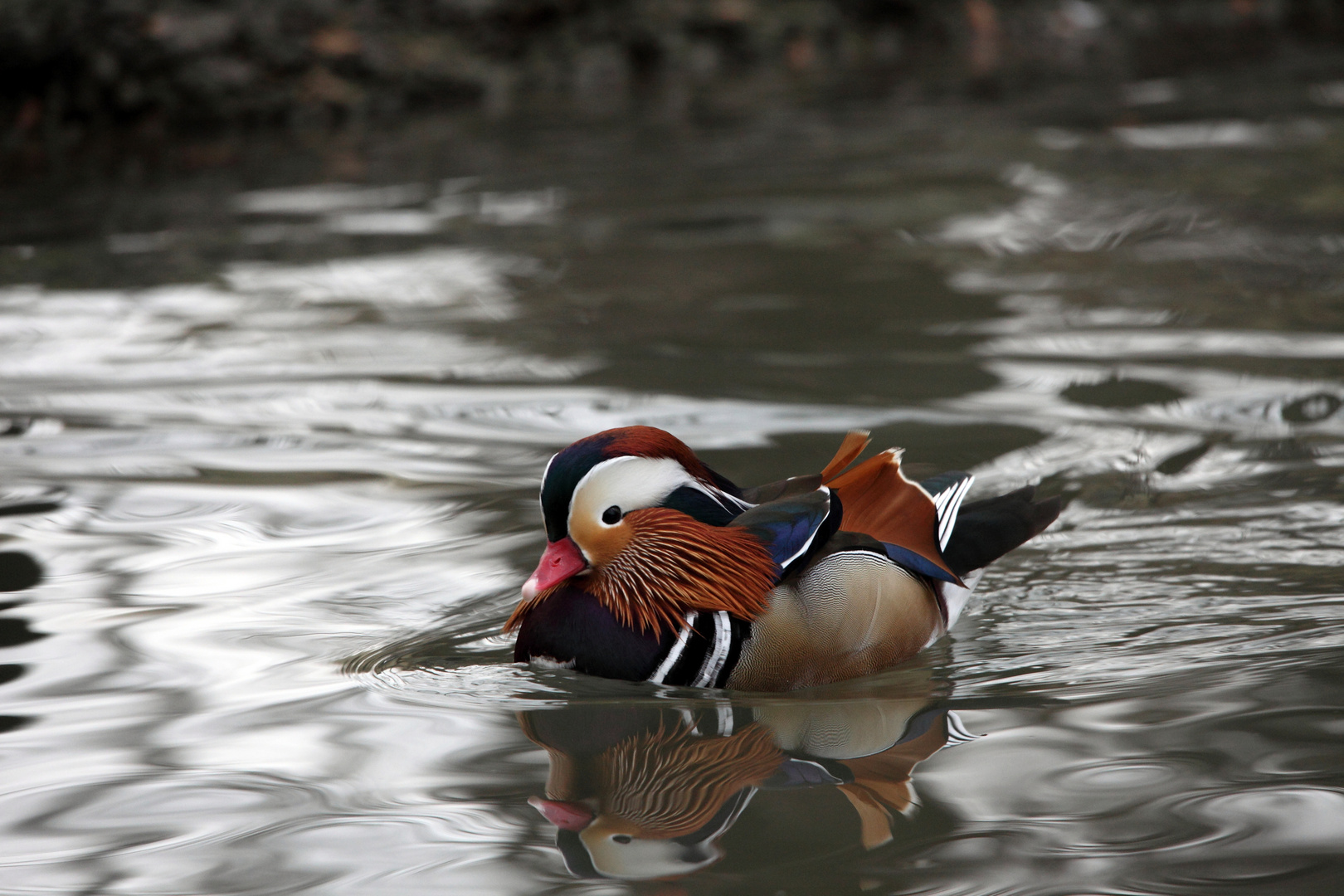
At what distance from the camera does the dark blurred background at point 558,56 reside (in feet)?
41.2

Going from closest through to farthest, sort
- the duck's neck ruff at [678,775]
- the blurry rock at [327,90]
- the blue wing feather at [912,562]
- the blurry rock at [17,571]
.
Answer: the duck's neck ruff at [678,775] < the blue wing feather at [912,562] < the blurry rock at [17,571] < the blurry rock at [327,90]

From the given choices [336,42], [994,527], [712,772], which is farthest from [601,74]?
[712,772]

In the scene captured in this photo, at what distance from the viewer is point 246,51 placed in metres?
13.1

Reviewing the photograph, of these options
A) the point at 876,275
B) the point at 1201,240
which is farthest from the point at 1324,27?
the point at 876,275

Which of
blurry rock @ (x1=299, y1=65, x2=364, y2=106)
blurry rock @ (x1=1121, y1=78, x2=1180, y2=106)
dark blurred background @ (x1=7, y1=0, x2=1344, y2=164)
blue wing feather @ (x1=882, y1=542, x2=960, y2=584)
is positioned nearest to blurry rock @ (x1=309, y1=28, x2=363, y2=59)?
dark blurred background @ (x1=7, y1=0, x2=1344, y2=164)

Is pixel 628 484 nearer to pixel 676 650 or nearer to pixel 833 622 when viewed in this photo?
pixel 676 650

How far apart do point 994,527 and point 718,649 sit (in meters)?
0.87

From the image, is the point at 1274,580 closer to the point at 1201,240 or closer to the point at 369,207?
the point at 1201,240

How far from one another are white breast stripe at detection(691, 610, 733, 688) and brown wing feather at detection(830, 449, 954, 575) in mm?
389

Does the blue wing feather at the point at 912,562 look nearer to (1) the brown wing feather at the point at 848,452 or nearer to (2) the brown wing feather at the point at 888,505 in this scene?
(2) the brown wing feather at the point at 888,505

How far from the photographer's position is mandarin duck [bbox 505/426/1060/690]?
11.1 ft

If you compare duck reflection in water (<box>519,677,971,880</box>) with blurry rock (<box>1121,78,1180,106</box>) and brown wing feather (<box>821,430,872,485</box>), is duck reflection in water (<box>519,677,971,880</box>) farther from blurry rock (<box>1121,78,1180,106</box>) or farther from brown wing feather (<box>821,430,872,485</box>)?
blurry rock (<box>1121,78,1180,106</box>)

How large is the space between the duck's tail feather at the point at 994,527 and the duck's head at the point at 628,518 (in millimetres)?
627

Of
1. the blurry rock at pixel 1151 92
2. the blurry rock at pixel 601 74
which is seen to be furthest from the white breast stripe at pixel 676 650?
the blurry rock at pixel 601 74
